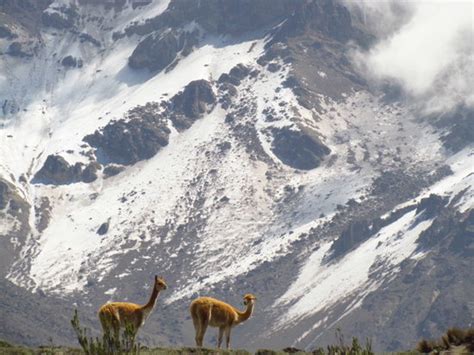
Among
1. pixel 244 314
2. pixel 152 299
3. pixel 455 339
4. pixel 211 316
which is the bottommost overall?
pixel 455 339

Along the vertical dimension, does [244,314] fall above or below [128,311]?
below

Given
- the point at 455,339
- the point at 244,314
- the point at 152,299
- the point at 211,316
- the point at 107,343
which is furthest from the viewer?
the point at 244,314

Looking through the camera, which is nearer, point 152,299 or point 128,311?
point 152,299

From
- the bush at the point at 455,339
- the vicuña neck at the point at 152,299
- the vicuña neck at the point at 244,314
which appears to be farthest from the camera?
the vicuña neck at the point at 244,314

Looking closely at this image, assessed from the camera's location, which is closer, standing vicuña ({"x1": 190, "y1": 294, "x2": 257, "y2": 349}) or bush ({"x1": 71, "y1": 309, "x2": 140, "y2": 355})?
bush ({"x1": 71, "y1": 309, "x2": 140, "y2": 355})

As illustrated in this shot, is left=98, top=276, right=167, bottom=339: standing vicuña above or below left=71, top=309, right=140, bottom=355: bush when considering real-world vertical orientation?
above

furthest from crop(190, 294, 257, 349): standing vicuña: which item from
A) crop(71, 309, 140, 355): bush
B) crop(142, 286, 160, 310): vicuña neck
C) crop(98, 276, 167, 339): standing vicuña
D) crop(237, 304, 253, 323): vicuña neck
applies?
crop(71, 309, 140, 355): bush

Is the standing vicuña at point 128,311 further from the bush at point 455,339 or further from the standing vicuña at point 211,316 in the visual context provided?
the bush at point 455,339

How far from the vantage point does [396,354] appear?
52531 millimetres

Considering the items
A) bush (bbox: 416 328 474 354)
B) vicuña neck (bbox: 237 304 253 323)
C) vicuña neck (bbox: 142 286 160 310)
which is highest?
vicuña neck (bbox: 142 286 160 310)

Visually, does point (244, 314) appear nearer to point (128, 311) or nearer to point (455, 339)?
point (128, 311)

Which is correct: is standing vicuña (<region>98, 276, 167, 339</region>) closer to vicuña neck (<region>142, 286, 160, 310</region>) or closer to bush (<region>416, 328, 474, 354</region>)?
vicuña neck (<region>142, 286, 160, 310</region>)

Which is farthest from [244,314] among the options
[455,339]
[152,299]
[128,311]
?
[455,339]

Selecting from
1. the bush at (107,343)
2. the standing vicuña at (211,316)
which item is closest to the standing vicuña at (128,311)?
the standing vicuña at (211,316)
